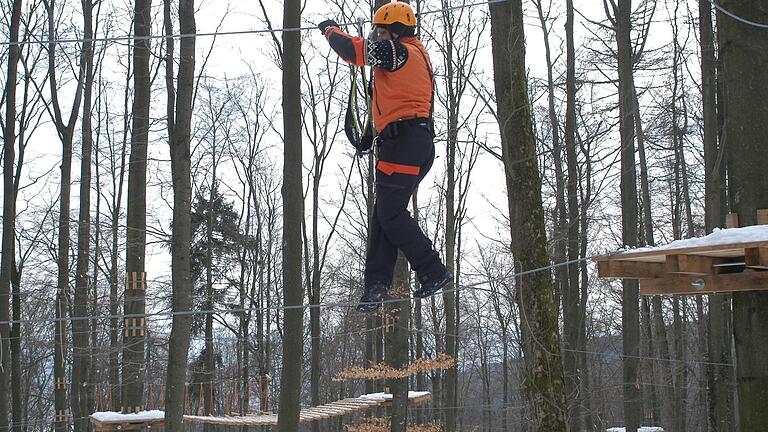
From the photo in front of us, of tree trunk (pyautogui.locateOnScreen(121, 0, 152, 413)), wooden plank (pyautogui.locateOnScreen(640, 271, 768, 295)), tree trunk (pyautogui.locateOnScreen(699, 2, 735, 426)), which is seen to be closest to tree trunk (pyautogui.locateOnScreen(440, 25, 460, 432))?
tree trunk (pyautogui.locateOnScreen(699, 2, 735, 426))

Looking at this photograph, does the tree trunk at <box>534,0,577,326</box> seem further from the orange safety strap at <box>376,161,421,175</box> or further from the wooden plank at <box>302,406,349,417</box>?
the orange safety strap at <box>376,161,421,175</box>

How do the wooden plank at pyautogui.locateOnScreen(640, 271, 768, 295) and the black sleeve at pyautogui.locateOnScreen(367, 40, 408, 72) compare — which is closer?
the black sleeve at pyautogui.locateOnScreen(367, 40, 408, 72)

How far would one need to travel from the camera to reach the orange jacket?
4117mm

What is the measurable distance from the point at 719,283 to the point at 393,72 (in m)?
2.27

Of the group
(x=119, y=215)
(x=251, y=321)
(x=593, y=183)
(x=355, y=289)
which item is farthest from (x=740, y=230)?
(x=251, y=321)

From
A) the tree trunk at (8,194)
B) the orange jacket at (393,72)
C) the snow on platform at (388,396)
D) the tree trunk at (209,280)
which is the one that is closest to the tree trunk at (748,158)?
the orange jacket at (393,72)

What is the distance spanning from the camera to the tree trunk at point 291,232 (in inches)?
327

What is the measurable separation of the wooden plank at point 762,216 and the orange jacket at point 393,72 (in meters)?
2.17

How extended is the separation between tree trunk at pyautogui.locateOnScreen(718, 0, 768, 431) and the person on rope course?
200 cm

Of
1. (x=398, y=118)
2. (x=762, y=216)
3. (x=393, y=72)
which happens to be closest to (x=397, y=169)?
(x=398, y=118)

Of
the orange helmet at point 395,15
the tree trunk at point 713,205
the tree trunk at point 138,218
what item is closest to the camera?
the orange helmet at point 395,15

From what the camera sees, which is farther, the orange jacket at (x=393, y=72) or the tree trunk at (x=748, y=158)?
the tree trunk at (x=748, y=158)

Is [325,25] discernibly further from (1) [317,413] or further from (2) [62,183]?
(2) [62,183]

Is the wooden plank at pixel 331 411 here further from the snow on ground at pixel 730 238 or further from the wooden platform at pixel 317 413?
the snow on ground at pixel 730 238
